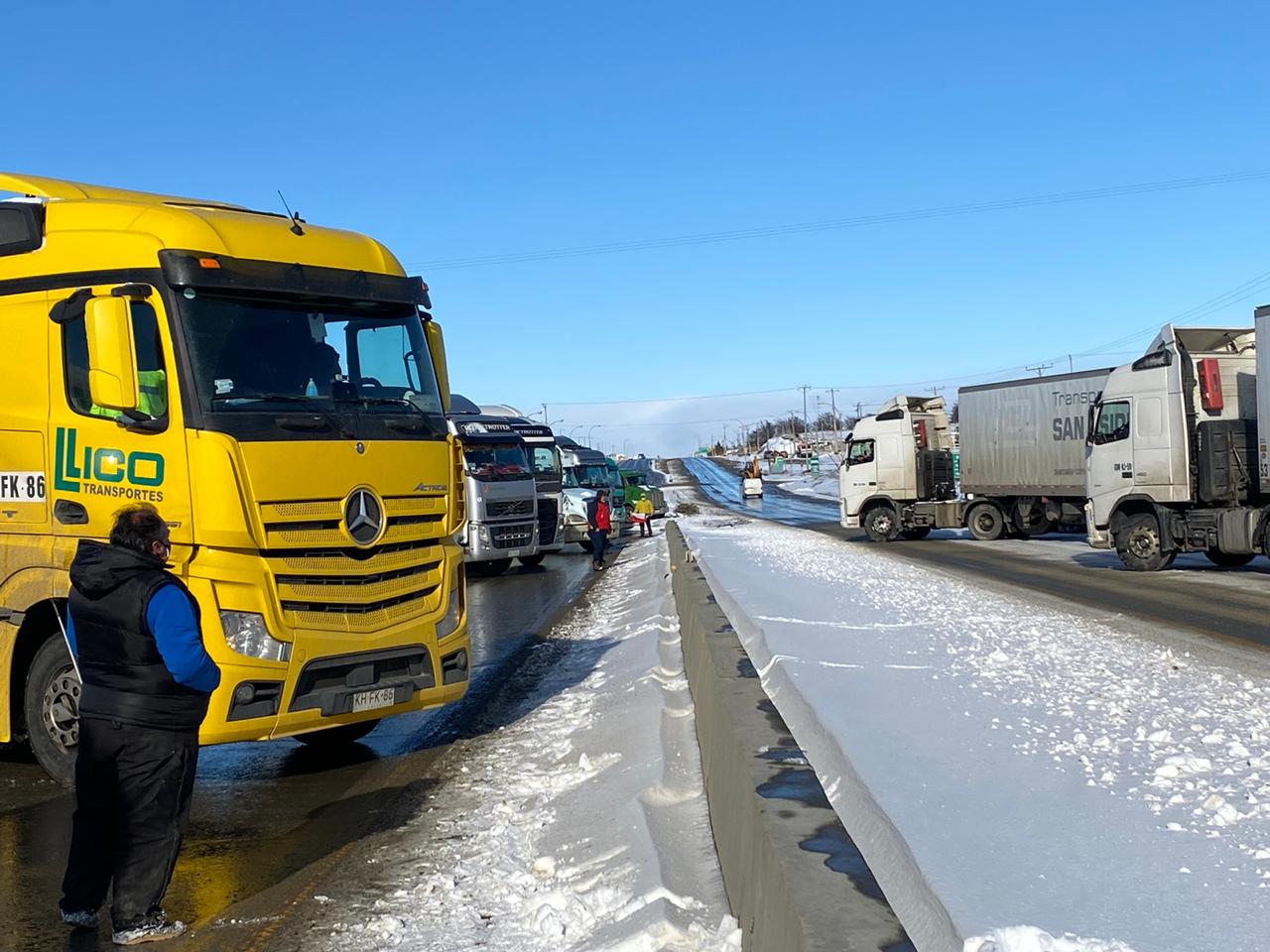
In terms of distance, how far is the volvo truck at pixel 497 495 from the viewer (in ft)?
78.2

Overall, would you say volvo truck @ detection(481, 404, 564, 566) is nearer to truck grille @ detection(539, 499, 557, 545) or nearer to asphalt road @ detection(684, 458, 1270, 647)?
truck grille @ detection(539, 499, 557, 545)

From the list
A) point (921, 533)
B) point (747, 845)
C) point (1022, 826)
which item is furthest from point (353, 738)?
point (921, 533)

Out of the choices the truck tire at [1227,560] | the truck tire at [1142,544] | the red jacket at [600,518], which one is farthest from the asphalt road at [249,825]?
the red jacket at [600,518]

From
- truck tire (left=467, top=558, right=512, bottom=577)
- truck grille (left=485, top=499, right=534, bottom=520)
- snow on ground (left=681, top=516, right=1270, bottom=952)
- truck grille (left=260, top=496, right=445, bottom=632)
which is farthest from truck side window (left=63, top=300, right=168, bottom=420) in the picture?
truck tire (left=467, top=558, right=512, bottom=577)

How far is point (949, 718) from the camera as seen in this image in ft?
19.0

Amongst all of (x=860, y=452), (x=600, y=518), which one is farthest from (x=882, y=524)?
(x=600, y=518)

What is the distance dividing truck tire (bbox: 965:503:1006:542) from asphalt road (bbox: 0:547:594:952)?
23.6m

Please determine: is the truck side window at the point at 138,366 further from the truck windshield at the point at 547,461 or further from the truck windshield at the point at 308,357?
the truck windshield at the point at 547,461

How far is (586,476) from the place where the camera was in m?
39.9

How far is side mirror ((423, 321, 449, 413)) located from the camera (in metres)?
8.67

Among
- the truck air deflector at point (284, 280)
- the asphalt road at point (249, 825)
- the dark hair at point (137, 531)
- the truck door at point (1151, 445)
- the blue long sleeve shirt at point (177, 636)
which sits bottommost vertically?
the asphalt road at point (249, 825)

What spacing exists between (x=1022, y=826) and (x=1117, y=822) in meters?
0.32

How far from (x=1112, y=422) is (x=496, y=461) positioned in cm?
1184

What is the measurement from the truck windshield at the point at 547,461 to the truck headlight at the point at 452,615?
1993 cm
